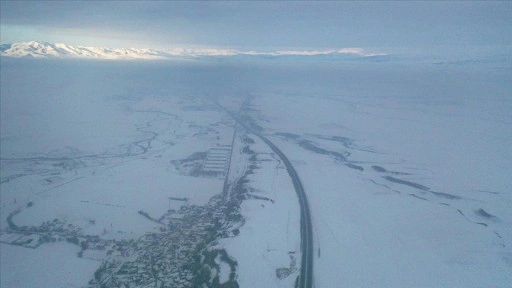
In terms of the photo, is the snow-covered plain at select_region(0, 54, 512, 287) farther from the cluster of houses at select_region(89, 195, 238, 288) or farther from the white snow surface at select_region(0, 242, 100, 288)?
the cluster of houses at select_region(89, 195, 238, 288)

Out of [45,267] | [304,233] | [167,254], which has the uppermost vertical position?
[304,233]

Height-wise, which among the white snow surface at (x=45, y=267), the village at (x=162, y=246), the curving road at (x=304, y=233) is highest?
the curving road at (x=304, y=233)

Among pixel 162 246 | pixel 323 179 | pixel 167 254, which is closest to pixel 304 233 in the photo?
pixel 167 254

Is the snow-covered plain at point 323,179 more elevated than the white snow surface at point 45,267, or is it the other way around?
the snow-covered plain at point 323,179

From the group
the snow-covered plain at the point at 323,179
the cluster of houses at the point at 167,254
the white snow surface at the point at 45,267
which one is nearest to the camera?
the white snow surface at the point at 45,267

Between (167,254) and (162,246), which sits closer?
(167,254)

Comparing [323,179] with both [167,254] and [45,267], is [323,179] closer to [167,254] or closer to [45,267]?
[167,254]

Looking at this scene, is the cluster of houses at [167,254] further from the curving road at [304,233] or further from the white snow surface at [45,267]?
the curving road at [304,233]

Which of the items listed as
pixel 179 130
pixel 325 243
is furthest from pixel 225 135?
pixel 325 243

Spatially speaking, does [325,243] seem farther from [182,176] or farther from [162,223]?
[182,176]

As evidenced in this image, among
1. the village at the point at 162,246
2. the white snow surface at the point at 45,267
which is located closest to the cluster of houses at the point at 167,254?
the village at the point at 162,246
